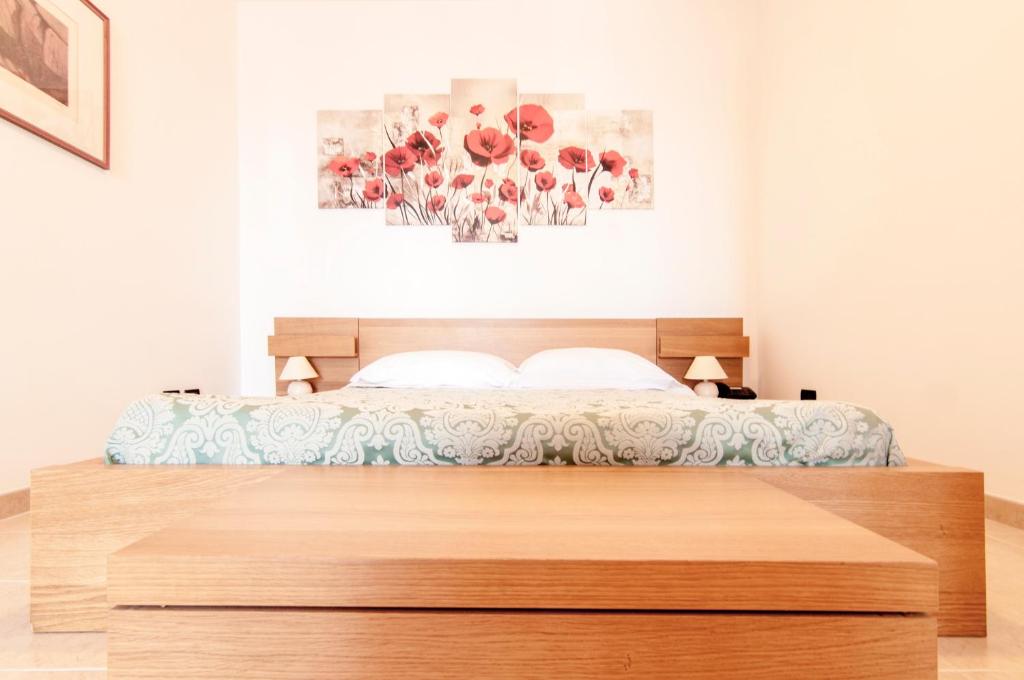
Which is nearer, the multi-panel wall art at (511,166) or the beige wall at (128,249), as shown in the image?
the beige wall at (128,249)

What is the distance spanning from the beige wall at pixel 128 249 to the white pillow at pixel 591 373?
177 centimetres

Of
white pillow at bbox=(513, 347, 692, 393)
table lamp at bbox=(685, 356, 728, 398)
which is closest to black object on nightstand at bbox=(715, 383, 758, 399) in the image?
table lamp at bbox=(685, 356, 728, 398)

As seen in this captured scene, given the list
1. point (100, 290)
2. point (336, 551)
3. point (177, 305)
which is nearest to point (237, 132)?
point (177, 305)

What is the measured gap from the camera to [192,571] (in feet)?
2.21

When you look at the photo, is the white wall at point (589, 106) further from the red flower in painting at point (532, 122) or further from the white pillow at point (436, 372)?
the white pillow at point (436, 372)

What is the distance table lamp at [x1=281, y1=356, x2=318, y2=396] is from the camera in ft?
10.2

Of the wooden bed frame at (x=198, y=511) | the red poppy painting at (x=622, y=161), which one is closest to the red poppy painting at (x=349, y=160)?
the red poppy painting at (x=622, y=161)

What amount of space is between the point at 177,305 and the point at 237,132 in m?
1.20

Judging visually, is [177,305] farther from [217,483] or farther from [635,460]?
[635,460]

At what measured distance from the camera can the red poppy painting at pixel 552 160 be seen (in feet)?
11.1

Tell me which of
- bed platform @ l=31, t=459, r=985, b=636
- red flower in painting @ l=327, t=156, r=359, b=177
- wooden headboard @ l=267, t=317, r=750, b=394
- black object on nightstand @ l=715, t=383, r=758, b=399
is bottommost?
bed platform @ l=31, t=459, r=985, b=636

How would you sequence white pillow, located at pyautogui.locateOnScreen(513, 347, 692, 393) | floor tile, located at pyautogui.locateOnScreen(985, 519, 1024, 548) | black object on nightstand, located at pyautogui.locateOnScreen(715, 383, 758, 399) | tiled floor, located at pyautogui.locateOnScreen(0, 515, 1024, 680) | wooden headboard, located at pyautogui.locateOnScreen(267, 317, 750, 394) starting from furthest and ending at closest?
1. wooden headboard, located at pyautogui.locateOnScreen(267, 317, 750, 394)
2. black object on nightstand, located at pyautogui.locateOnScreen(715, 383, 758, 399)
3. white pillow, located at pyautogui.locateOnScreen(513, 347, 692, 393)
4. floor tile, located at pyautogui.locateOnScreen(985, 519, 1024, 548)
5. tiled floor, located at pyautogui.locateOnScreen(0, 515, 1024, 680)

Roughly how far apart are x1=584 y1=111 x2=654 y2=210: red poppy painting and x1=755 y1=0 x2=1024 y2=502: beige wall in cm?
68

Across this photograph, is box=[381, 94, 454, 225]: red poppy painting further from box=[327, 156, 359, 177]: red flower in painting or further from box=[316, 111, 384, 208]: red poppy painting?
box=[327, 156, 359, 177]: red flower in painting
